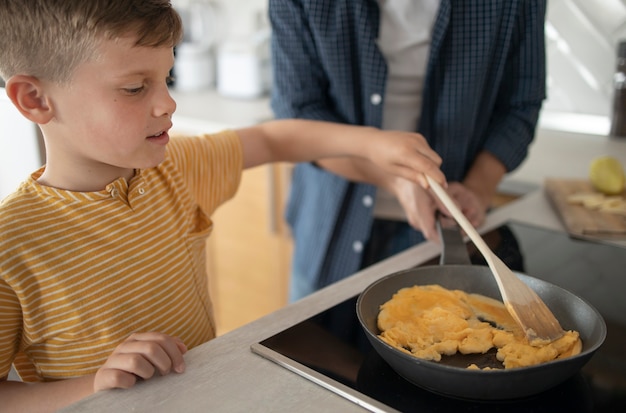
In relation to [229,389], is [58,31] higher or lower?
higher

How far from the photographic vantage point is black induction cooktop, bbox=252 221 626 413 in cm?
66

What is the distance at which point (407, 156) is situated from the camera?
0.94m

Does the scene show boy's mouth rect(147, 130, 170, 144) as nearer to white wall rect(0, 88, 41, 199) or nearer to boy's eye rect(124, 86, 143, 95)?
boy's eye rect(124, 86, 143, 95)

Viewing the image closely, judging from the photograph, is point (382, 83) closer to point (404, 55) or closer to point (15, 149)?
point (404, 55)

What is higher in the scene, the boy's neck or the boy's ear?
the boy's ear

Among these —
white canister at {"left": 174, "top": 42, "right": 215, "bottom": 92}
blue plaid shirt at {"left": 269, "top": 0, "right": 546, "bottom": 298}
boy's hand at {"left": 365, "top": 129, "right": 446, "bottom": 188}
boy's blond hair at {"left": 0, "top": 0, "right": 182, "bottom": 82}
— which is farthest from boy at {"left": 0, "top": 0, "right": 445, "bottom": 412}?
white canister at {"left": 174, "top": 42, "right": 215, "bottom": 92}

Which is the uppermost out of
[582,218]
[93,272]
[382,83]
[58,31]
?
[58,31]

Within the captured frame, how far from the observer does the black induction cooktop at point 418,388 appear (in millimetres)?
660

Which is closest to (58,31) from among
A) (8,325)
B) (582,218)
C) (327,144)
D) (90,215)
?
(90,215)

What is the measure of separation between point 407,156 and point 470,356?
0.32m

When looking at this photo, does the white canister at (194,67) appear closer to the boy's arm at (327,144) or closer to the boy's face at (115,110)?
the boy's arm at (327,144)

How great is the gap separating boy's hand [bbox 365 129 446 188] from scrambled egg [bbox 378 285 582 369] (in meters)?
0.17

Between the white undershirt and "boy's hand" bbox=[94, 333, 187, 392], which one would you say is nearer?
"boy's hand" bbox=[94, 333, 187, 392]

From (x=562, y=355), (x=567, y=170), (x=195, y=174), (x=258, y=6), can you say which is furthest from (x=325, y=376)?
(x=258, y=6)
